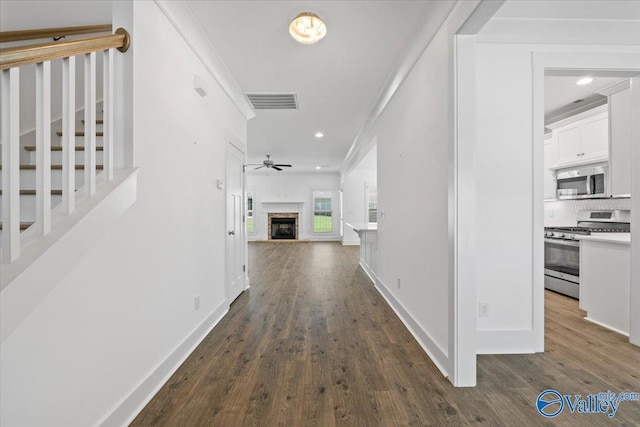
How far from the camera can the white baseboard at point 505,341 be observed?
221 centimetres

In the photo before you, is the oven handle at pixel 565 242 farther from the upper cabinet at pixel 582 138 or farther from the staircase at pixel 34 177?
the staircase at pixel 34 177

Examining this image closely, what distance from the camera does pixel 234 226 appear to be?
3.50m

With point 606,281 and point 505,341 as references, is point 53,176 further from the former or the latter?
point 606,281

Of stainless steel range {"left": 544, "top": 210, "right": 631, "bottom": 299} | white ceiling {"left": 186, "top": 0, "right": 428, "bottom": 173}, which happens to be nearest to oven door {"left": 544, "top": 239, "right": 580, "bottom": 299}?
stainless steel range {"left": 544, "top": 210, "right": 631, "bottom": 299}

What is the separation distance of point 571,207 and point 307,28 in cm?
483

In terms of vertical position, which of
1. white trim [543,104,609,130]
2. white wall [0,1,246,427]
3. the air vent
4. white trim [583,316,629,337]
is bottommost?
white trim [583,316,629,337]

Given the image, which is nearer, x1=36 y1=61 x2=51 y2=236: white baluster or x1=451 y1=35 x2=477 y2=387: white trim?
x1=36 y1=61 x2=51 y2=236: white baluster

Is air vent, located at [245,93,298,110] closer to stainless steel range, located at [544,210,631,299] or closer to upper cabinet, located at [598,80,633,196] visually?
upper cabinet, located at [598,80,633,196]

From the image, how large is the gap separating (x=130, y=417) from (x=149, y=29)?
231 cm

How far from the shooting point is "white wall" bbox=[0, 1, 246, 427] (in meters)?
1.10

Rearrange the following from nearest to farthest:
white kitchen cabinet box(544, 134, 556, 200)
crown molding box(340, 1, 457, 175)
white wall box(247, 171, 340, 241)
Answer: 1. crown molding box(340, 1, 457, 175)
2. white kitchen cabinet box(544, 134, 556, 200)
3. white wall box(247, 171, 340, 241)

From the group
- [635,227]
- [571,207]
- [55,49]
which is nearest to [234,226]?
[55,49]

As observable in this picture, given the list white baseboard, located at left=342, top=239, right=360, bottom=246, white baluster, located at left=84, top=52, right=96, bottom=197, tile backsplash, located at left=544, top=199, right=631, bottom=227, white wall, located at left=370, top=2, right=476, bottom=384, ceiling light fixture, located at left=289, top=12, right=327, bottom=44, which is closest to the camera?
white baluster, located at left=84, top=52, right=96, bottom=197

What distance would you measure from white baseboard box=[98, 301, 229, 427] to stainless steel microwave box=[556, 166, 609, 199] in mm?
5150
